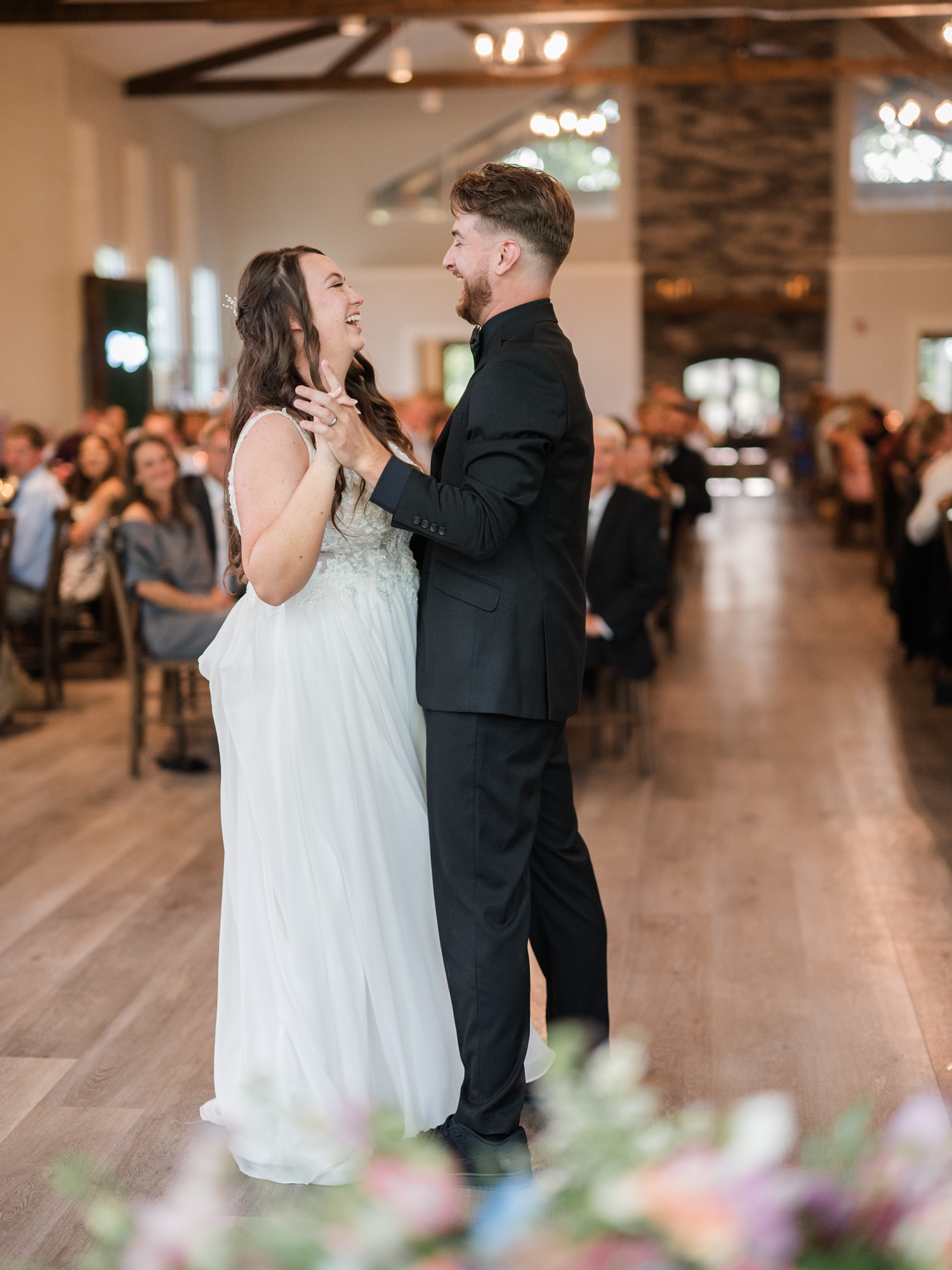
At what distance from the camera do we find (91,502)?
6.93 m

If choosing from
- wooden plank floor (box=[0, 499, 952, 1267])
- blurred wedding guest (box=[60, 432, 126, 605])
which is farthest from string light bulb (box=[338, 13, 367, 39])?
wooden plank floor (box=[0, 499, 952, 1267])

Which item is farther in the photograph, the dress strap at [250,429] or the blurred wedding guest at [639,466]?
the blurred wedding guest at [639,466]

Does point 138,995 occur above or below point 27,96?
below

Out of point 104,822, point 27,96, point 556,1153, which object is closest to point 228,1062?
point 556,1153

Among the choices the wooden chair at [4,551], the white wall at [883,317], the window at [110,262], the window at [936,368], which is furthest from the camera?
the window at [936,368]

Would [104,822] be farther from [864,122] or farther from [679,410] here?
[864,122]

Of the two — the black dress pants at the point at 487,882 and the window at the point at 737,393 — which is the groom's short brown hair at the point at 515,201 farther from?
the window at the point at 737,393

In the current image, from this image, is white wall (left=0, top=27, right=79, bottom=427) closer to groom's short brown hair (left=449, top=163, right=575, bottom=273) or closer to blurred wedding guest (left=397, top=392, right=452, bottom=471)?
blurred wedding guest (left=397, top=392, right=452, bottom=471)

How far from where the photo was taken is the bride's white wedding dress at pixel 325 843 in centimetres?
222

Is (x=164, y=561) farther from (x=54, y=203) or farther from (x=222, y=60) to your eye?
(x=222, y=60)

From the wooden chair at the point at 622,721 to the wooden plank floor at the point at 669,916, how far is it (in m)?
0.14

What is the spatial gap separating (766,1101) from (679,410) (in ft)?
27.8

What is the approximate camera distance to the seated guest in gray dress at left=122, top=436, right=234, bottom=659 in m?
5.05

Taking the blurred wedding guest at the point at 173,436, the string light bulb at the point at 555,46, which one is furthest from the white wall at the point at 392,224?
the string light bulb at the point at 555,46
